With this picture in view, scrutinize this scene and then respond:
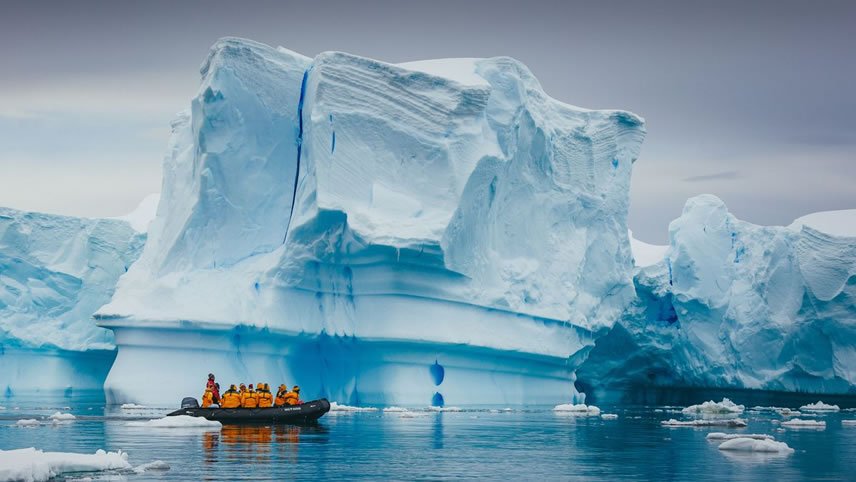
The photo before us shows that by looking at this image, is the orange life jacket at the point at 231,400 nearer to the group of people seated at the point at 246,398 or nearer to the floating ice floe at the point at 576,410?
the group of people seated at the point at 246,398

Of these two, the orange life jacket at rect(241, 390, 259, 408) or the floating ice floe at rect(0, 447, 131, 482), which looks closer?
the floating ice floe at rect(0, 447, 131, 482)

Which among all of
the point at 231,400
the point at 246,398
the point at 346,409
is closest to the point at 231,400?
the point at 231,400

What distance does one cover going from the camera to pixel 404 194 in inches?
914

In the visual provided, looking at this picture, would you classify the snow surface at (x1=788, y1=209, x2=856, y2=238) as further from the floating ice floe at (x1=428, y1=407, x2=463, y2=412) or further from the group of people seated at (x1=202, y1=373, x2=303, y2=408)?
the group of people seated at (x1=202, y1=373, x2=303, y2=408)

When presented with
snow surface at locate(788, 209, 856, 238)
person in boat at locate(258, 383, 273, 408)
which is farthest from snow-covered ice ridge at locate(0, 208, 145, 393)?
snow surface at locate(788, 209, 856, 238)

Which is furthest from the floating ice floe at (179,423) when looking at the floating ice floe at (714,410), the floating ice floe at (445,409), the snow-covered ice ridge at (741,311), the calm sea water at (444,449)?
the snow-covered ice ridge at (741,311)

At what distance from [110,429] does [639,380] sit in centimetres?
2199

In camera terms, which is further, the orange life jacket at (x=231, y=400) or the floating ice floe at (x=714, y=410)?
the floating ice floe at (x=714, y=410)

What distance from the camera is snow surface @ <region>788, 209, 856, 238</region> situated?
3016 cm

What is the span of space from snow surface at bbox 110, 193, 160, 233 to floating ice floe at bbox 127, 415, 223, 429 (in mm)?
17576

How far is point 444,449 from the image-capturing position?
43.4 feet

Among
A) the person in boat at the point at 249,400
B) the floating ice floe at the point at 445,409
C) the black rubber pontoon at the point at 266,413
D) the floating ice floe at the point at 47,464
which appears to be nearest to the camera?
the floating ice floe at the point at 47,464

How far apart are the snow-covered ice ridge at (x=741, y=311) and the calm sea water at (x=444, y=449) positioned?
10.9 meters

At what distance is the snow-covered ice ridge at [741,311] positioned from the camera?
29797 millimetres
